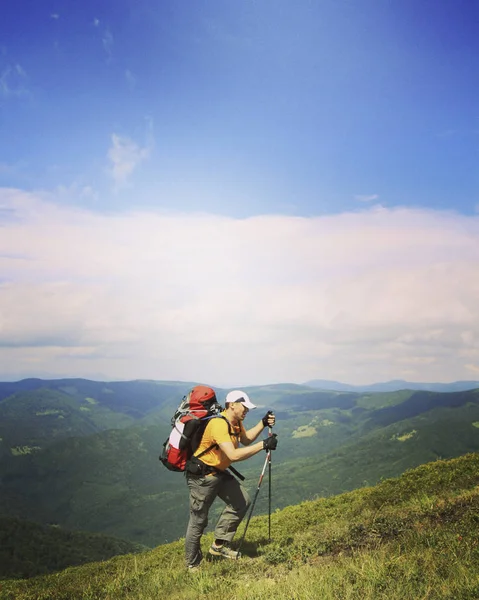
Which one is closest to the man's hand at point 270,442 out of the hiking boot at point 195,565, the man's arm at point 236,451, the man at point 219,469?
the man at point 219,469

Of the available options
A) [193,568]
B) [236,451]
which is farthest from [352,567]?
[193,568]

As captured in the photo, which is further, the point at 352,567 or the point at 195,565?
the point at 195,565

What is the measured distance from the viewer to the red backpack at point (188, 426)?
8.98 metres

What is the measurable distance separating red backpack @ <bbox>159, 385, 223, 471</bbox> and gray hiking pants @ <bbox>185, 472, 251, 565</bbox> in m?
0.49

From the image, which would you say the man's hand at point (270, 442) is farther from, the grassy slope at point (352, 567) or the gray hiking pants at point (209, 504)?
the grassy slope at point (352, 567)

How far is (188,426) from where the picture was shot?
351 inches

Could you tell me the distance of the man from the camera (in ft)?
28.9

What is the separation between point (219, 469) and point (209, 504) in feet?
3.17

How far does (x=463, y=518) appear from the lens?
917 cm

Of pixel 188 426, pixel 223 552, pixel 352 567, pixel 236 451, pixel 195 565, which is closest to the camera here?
pixel 352 567

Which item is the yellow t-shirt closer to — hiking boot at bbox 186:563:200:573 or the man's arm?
the man's arm

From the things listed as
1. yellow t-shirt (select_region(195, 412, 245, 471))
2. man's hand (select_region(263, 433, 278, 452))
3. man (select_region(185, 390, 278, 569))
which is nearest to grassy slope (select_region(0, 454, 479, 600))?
man (select_region(185, 390, 278, 569))

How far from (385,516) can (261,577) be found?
450 centimetres

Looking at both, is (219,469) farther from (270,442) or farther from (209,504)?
(270,442)
